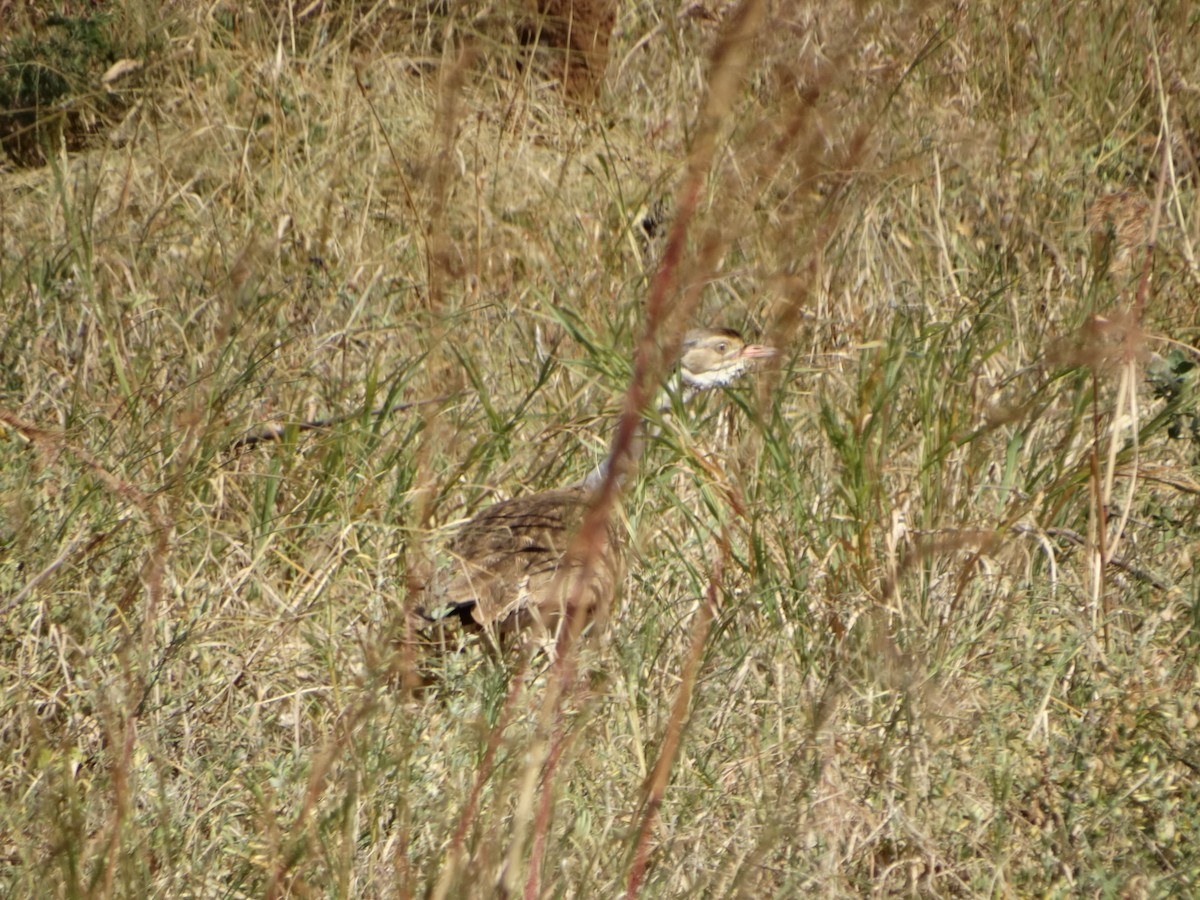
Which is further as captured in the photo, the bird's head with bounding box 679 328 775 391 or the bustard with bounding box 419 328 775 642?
the bird's head with bounding box 679 328 775 391

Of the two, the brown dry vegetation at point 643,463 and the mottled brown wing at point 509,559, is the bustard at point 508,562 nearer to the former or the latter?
the mottled brown wing at point 509,559

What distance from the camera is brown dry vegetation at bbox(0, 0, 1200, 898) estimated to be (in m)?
2.04

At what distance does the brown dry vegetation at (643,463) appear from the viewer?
2037 mm

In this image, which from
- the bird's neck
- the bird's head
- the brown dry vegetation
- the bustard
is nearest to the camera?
the brown dry vegetation

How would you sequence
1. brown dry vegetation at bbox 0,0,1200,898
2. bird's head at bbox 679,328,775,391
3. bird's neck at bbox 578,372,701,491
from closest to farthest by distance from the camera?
brown dry vegetation at bbox 0,0,1200,898 → bird's neck at bbox 578,372,701,491 → bird's head at bbox 679,328,775,391

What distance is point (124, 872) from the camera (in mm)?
1701

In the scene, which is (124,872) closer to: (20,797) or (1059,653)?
(20,797)

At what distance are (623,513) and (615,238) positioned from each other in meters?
2.00

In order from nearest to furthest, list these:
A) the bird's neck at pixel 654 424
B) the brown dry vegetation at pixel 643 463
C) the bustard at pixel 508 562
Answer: the brown dry vegetation at pixel 643 463
the bustard at pixel 508 562
the bird's neck at pixel 654 424

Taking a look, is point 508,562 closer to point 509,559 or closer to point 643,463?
point 509,559

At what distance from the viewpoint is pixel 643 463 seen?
13.4 feet

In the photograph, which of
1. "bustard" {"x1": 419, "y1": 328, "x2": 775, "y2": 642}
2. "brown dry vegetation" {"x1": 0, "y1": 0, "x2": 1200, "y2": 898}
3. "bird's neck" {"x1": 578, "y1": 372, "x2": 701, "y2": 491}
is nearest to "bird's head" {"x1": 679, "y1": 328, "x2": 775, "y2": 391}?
"bird's neck" {"x1": 578, "y1": 372, "x2": 701, "y2": 491}

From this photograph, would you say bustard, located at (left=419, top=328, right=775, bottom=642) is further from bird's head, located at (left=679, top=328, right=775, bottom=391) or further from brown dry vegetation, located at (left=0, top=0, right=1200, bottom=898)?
bird's head, located at (left=679, top=328, right=775, bottom=391)

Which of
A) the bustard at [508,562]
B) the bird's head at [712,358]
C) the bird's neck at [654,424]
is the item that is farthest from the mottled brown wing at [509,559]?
the bird's head at [712,358]
